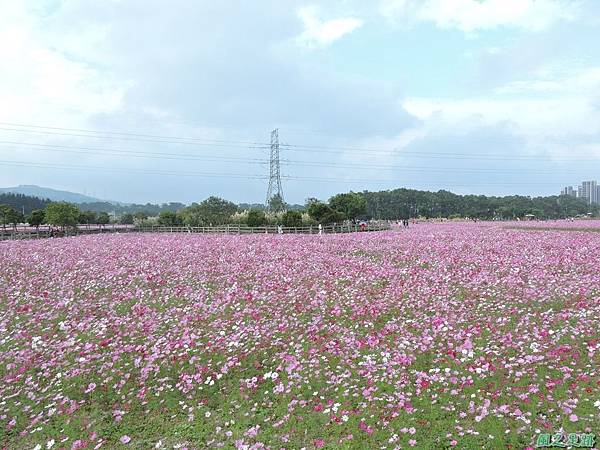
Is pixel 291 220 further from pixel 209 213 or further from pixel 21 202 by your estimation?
pixel 21 202

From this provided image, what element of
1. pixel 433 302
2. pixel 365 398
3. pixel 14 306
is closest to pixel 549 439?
pixel 365 398

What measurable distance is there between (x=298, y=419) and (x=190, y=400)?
2111 millimetres

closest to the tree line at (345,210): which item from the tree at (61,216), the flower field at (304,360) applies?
the tree at (61,216)

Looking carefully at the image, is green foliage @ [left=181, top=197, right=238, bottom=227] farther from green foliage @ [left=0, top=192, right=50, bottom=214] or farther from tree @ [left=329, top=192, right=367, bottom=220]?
green foliage @ [left=0, top=192, right=50, bottom=214]

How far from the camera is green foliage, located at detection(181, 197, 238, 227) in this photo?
7900 cm

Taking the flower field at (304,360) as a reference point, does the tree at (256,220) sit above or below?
above

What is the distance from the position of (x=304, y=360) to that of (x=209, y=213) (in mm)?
73365

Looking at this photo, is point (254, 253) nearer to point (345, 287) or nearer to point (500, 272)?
point (345, 287)

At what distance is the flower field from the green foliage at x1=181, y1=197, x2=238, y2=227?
6194 centimetres

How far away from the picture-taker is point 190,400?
7.98 metres

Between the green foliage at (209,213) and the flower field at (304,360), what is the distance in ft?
203

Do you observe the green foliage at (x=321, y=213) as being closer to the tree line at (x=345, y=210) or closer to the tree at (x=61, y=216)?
the tree line at (x=345, y=210)

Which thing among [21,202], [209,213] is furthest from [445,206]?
[21,202]

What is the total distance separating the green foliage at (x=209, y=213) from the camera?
7900cm
